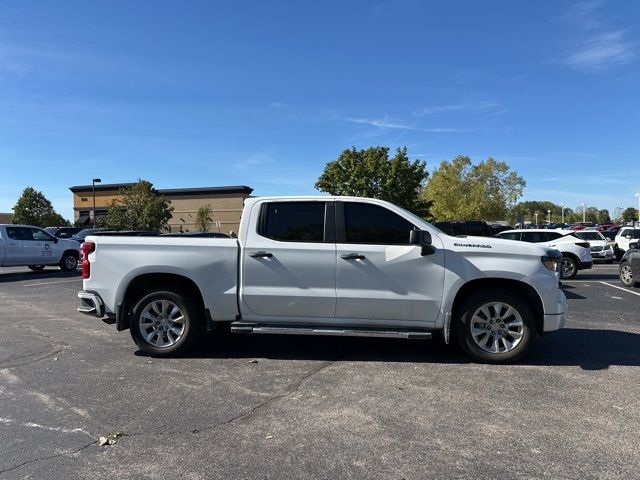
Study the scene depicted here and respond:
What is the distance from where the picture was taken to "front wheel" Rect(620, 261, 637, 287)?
14031 millimetres

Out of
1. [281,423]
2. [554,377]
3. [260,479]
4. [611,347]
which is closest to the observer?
[260,479]

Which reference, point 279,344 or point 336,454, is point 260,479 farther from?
point 279,344

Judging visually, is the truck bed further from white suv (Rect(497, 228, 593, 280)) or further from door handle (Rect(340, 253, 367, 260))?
white suv (Rect(497, 228, 593, 280))

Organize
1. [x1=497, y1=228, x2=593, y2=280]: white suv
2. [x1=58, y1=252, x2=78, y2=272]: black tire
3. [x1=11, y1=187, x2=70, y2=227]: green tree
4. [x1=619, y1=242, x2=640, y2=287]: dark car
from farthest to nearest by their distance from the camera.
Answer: [x1=11, y1=187, x2=70, y2=227]: green tree < [x1=58, y1=252, x2=78, y2=272]: black tire < [x1=497, y1=228, x2=593, y2=280]: white suv < [x1=619, y1=242, x2=640, y2=287]: dark car

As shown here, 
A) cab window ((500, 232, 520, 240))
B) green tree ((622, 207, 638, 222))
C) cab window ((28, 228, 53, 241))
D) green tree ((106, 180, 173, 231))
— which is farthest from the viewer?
green tree ((622, 207, 638, 222))

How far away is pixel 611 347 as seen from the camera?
272 inches

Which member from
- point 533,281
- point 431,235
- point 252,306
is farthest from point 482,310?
point 252,306

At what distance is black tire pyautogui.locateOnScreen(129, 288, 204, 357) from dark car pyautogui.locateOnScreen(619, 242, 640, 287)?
12.4 metres

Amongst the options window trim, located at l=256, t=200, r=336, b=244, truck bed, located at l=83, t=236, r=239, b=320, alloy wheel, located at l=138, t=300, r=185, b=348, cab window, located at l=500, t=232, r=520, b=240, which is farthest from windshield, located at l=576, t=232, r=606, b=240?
alloy wheel, located at l=138, t=300, r=185, b=348

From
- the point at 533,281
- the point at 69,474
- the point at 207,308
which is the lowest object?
the point at 69,474

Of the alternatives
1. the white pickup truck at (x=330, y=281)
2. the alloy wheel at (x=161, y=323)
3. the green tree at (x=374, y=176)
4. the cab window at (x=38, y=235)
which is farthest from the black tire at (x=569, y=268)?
the green tree at (x=374, y=176)

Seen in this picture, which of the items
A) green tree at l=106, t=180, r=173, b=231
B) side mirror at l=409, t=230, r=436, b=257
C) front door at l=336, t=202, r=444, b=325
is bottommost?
front door at l=336, t=202, r=444, b=325

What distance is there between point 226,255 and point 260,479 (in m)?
3.20

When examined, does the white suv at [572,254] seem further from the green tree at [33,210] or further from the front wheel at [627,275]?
the green tree at [33,210]
